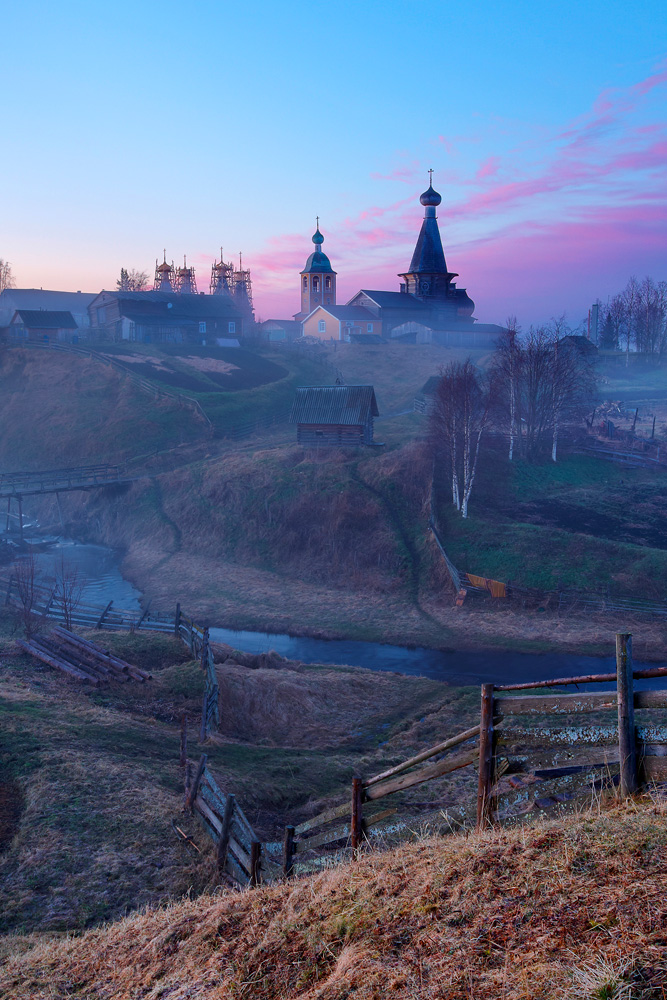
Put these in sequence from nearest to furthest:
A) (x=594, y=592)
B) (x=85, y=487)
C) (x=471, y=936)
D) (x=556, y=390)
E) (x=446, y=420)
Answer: (x=471, y=936) → (x=594, y=592) → (x=446, y=420) → (x=85, y=487) → (x=556, y=390)

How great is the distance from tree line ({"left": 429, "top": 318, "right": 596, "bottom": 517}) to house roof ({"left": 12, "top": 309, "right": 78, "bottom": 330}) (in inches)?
1963

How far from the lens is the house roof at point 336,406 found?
46.8 metres

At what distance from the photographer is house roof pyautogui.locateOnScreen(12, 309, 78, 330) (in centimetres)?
7456

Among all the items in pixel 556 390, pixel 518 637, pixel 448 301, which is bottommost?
pixel 518 637

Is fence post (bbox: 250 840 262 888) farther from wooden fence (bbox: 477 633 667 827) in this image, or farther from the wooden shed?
the wooden shed

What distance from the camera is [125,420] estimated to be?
55.0 meters

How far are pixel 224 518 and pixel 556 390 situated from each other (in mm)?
24908

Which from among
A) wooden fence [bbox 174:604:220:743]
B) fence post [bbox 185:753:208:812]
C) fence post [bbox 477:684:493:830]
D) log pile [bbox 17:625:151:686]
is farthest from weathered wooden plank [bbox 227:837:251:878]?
log pile [bbox 17:625:151:686]

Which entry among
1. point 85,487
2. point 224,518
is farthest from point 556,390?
point 85,487

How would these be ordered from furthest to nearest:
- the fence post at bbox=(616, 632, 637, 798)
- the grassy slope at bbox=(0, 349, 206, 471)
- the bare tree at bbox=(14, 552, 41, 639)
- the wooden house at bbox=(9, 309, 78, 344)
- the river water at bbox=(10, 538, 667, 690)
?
the wooden house at bbox=(9, 309, 78, 344) → the grassy slope at bbox=(0, 349, 206, 471) → the river water at bbox=(10, 538, 667, 690) → the bare tree at bbox=(14, 552, 41, 639) → the fence post at bbox=(616, 632, 637, 798)

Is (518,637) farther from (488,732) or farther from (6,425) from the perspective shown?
(6,425)

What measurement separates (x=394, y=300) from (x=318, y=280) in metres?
16.3

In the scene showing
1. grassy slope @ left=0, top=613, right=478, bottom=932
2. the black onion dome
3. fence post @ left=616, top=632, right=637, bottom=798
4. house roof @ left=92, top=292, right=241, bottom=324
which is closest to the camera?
fence post @ left=616, top=632, right=637, bottom=798

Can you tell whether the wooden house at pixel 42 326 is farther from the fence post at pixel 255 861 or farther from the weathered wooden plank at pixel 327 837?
the weathered wooden plank at pixel 327 837
